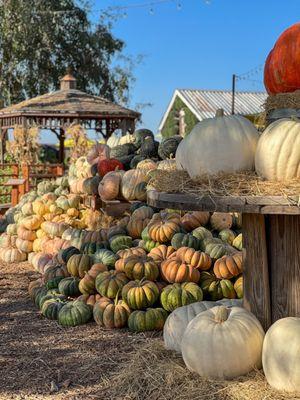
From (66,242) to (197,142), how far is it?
4.60 meters

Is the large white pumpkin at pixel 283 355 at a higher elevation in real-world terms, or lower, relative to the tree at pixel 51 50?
lower

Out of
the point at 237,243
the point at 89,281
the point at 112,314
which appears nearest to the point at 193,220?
the point at 237,243

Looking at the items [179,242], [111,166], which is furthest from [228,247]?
[111,166]

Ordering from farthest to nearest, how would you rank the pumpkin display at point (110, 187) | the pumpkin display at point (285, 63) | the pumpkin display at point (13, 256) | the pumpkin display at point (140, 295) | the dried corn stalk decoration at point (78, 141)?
the dried corn stalk decoration at point (78, 141)
the pumpkin display at point (13, 256)
the pumpkin display at point (110, 187)
the pumpkin display at point (140, 295)
the pumpkin display at point (285, 63)

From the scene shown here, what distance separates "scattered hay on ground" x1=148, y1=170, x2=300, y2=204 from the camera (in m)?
3.15

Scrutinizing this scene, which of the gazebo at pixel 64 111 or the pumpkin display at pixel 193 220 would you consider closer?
the pumpkin display at pixel 193 220

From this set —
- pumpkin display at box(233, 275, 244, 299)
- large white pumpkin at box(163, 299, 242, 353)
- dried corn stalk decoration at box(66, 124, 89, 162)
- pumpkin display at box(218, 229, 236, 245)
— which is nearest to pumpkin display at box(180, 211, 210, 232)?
pumpkin display at box(218, 229, 236, 245)

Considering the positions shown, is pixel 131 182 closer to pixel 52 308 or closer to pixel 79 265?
pixel 79 265

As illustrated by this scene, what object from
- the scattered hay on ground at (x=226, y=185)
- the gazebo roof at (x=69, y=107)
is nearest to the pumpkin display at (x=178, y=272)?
the scattered hay on ground at (x=226, y=185)

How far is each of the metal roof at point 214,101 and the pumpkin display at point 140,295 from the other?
27.6m

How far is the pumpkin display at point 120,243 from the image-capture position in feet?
21.6

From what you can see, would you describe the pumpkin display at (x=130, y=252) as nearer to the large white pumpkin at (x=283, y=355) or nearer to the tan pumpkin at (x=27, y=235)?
the large white pumpkin at (x=283, y=355)

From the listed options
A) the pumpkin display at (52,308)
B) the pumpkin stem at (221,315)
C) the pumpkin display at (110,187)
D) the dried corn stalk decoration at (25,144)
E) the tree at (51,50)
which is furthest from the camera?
the tree at (51,50)

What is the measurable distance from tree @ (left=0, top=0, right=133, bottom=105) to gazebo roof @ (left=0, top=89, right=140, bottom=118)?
28.2 feet
